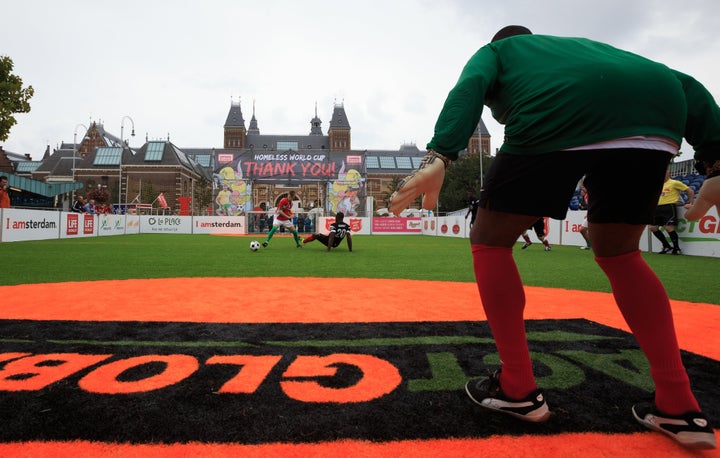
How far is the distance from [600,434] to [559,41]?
1.51m

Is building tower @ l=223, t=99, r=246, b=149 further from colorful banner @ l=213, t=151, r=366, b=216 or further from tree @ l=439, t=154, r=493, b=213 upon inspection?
colorful banner @ l=213, t=151, r=366, b=216

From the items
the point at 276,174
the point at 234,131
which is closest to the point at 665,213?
the point at 276,174

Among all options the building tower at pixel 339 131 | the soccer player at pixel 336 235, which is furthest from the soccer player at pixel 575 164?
the building tower at pixel 339 131

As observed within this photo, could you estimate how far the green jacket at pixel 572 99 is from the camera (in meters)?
1.47

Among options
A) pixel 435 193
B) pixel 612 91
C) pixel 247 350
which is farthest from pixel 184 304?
pixel 612 91

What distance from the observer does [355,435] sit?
55.2 inches

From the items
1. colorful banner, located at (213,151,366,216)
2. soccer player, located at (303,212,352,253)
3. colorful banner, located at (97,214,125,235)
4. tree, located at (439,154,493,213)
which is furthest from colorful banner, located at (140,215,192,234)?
tree, located at (439,154,493,213)

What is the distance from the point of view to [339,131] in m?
96.2

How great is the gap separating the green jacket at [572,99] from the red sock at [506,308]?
47 centimetres

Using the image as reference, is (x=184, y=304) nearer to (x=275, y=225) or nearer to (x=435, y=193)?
(x=435, y=193)

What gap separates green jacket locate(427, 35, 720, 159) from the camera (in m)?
1.47

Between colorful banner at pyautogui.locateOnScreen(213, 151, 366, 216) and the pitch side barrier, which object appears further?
colorful banner at pyautogui.locateOnScreen(213, 151, 366, 216)

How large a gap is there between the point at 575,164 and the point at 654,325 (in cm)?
72

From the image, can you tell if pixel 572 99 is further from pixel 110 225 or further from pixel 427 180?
pixel 110 225
